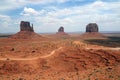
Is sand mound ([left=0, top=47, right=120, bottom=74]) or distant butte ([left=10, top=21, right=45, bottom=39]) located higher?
distant butte ([left=10, top=21, right=45, bottom=39])

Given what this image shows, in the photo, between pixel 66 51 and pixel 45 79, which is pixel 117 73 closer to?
pixel 45 79

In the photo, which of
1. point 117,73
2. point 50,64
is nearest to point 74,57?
point 50,64

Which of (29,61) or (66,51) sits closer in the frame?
(29,61)

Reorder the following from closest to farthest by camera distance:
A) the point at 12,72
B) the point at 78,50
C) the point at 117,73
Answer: the point at 117,73 → the point at 12,72 → the point at 78,50

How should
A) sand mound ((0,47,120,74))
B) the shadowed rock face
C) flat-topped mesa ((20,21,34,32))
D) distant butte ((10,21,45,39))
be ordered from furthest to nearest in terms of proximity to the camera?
the shadowed rock face
flat-topped mesa ((20,21,34,32))
distant butte ((10,21,45,39))
sand mound ((0,47,120,74))

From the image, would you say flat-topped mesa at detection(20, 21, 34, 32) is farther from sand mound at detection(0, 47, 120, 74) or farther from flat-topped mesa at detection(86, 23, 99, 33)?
sand mound at detection(0, 47, 120, 74)

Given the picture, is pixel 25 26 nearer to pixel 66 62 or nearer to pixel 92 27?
pixel 92 27

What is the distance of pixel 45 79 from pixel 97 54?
1707 cm

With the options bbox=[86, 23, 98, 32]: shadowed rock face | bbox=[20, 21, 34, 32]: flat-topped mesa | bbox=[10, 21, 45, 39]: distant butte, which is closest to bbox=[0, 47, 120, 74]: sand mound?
bbox=[10, 21, 45, 39]: distant butte

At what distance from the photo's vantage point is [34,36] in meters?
125

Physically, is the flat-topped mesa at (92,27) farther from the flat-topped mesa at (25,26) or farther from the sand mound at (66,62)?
the sand mound at (66,62)

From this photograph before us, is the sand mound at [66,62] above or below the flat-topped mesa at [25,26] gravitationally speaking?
below

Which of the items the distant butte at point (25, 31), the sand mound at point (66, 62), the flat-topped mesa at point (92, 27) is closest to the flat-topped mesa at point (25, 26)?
the distant butte at point (25, 31)

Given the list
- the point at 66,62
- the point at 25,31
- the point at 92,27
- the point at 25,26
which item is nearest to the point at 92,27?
the point at 92,27
